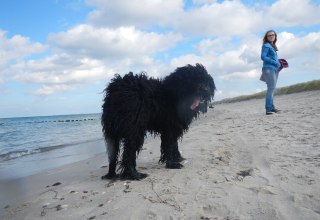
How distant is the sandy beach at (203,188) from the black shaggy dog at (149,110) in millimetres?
365

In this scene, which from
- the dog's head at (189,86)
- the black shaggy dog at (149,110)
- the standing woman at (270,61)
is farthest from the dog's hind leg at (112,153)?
the standing woman at (270,61)

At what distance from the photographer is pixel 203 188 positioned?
3.87 meters

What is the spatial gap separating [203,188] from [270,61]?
23.6ft

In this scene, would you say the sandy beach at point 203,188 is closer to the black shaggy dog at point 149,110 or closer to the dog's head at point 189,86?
the black shaggy dog at point 149,110

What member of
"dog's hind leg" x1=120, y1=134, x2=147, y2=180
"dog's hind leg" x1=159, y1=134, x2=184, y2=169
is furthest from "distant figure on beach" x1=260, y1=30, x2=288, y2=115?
"dog's hind leg" x1=120, y1=134, x2=147, y2=180

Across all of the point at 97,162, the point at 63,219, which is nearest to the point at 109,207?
the point at 63,219

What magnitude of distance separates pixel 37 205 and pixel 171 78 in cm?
259

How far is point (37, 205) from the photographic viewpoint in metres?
4.06

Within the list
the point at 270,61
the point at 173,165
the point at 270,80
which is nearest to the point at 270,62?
the point at 270,61

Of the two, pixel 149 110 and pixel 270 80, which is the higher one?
pixel 270 80

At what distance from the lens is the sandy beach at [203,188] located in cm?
321

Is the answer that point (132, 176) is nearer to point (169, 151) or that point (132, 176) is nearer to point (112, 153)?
point (112, 153)

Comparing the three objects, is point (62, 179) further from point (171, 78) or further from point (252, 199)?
point (252, 199)

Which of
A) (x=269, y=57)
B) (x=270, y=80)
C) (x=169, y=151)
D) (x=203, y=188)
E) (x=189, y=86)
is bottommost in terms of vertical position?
(x=203, y=188)
